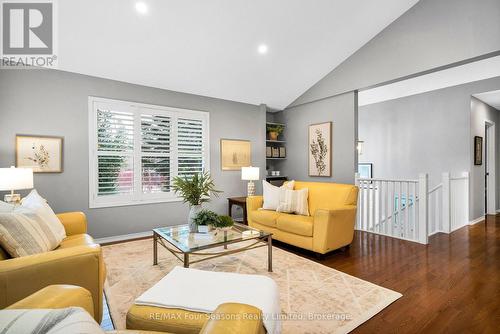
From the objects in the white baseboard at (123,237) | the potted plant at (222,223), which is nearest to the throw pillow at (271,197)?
the potted plant at (222,223)

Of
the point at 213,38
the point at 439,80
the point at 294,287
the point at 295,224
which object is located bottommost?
the point at 294,287

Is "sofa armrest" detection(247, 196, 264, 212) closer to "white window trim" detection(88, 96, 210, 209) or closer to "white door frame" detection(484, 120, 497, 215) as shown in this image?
"white window trim" detection(88, 96, 210, 209)

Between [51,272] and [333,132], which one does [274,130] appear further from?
[51,272]

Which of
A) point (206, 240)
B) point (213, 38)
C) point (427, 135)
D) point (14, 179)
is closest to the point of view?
point (206, 240)

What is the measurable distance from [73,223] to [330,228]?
279 cm

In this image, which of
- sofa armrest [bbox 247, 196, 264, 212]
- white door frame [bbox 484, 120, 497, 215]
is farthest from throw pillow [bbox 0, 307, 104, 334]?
white door frame [bbox 484, 120, 497, 215]

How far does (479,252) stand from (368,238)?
4.25 feet

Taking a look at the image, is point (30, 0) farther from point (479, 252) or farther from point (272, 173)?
point (479, 252)

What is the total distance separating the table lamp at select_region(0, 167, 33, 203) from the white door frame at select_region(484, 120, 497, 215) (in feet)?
27.1

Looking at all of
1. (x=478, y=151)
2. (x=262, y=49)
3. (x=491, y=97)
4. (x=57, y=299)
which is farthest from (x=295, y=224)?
(x=491, y=97)

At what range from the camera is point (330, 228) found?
2.91 metres

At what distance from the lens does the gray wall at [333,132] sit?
4.32m

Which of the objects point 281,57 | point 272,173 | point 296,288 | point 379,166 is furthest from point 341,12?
point 379,166

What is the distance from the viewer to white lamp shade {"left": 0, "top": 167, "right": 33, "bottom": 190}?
258cm
